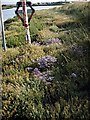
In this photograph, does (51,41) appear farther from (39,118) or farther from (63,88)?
(39,118)

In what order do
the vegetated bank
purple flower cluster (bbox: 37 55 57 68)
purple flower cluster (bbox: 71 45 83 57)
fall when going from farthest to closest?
purple flower cluster (bbox: 71 45 83 57), purple flower cluster (bbox: 37 55 57 68), the vegetated bank

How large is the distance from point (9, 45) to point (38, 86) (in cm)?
561

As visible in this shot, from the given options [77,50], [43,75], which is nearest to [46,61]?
[77,50]

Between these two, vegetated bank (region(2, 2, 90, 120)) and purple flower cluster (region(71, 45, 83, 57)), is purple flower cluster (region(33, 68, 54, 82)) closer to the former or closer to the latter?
vegetated bank (region(2, 2, 90, 120))

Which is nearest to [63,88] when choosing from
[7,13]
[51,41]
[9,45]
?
[51,41]

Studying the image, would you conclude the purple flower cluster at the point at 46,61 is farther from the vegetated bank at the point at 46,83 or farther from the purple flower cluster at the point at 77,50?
the purple flower cluster at the point at 77,50

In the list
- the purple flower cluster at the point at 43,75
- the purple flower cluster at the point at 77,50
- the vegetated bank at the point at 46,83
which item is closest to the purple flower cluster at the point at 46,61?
the vegetated bank at the point at 46,83

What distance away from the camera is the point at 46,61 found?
8.16m

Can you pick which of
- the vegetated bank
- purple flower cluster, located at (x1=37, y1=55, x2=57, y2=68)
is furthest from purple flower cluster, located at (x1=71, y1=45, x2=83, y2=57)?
purple flower cluster, located at (x1=37, y1=55, x2=57, y2=68)

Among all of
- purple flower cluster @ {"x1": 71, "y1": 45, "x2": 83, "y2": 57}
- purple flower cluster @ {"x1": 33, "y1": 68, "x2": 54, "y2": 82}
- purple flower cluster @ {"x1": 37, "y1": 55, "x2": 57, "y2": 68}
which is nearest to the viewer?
purple flower cluster @ {"x1": 33, "y1": 68, "x2": 54, "y2": 82}

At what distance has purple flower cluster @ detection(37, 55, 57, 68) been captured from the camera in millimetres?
7934

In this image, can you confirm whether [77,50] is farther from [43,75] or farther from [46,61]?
[43,75]

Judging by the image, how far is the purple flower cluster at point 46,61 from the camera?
7.93 meters

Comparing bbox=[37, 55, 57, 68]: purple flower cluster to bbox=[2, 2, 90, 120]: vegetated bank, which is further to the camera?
bbox=[37, 55, 57, 68]: purple flower cluster
